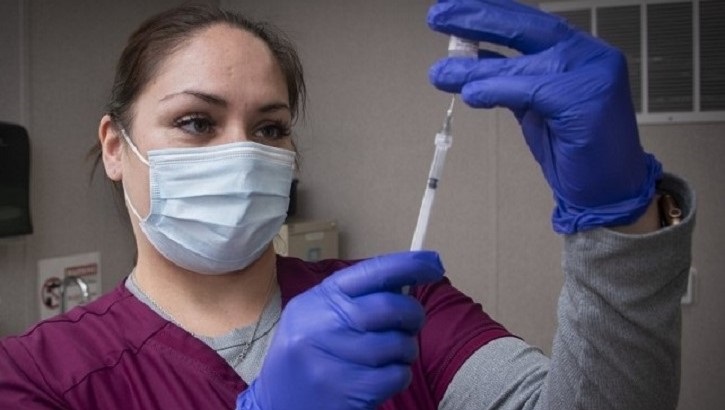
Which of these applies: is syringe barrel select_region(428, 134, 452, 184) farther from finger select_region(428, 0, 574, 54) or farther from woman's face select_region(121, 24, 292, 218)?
woman's face select_region(121, 24, 292, 218)

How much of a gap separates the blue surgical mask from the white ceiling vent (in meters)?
1.77

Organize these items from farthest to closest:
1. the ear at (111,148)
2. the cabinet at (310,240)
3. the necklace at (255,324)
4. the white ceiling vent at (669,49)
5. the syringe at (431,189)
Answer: the cabinet at (310,240), the white ceiling vent at (669,49), the ear at (111,148), the necklace at (255,324), the syringe at (431,189)

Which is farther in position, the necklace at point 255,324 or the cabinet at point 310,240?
the cabinet at point 310,240

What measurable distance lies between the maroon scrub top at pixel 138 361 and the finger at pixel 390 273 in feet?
0.90

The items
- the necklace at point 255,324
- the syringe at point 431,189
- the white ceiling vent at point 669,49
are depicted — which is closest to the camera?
the syringe at point 431,189

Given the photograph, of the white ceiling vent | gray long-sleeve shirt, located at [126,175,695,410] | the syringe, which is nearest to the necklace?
the syringe

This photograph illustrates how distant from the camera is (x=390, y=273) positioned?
0.66m

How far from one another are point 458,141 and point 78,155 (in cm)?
150

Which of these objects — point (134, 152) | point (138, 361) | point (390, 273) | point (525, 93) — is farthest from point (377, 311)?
point (134, 152)

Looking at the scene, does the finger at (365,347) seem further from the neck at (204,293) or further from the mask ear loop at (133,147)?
the mask ear loop at (133,147)

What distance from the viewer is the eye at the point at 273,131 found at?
1024 mm

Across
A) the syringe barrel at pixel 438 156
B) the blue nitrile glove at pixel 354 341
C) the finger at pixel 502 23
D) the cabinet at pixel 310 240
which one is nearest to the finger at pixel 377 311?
A: the blue nitrile glove at pixel 354 341

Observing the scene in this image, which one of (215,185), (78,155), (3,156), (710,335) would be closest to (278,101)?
(215,185)

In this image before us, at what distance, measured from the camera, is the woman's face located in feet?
3.10
